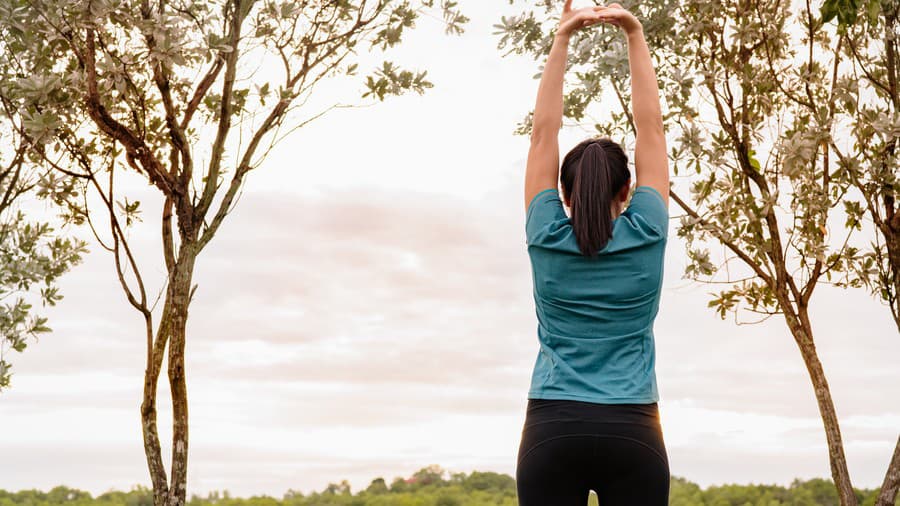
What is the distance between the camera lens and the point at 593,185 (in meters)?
2.56

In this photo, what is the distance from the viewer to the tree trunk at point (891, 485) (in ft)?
22.5

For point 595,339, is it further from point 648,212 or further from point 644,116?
point 644,116

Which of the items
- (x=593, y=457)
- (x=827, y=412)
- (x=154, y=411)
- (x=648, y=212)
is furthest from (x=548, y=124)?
(x=827, y=412)

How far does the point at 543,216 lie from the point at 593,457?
0.75 m

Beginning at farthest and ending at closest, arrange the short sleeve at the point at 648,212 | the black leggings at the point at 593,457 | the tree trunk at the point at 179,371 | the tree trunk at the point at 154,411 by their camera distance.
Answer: the tree trunk at the point at 154,411, the tree trunk at the point at 179,371, the short sleeve at the point at 648,212, the black leggings at the point at 593,457

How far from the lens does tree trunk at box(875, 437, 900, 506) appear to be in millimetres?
6844

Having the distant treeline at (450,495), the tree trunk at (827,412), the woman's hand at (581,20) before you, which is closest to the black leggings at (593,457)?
the woman's hand at (581,20)

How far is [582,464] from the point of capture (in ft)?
7.98

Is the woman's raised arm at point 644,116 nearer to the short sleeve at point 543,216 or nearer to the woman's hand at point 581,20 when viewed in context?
the woman's hand at point 581,20

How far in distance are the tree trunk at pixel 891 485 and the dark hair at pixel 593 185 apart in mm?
5612

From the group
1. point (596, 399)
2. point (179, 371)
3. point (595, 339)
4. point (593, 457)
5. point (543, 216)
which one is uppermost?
point (179, 371)

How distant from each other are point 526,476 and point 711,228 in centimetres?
486

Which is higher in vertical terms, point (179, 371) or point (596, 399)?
point (179, 371)

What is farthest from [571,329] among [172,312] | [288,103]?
[288,103]
